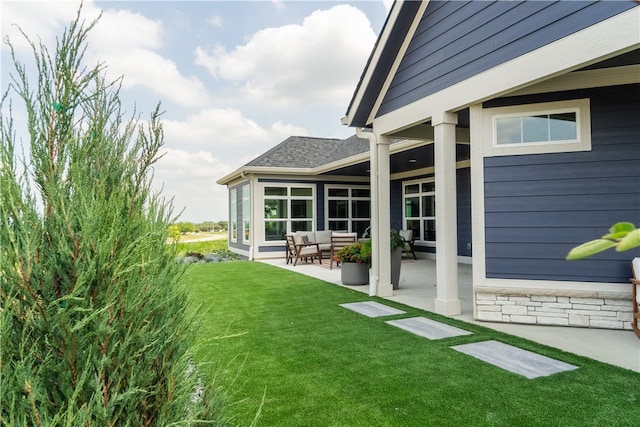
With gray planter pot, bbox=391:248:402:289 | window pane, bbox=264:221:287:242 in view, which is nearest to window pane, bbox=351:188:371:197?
window pane, bbox=264:221:287:242

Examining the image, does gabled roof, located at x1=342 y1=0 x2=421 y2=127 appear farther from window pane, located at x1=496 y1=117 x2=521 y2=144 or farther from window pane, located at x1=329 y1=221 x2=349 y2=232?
window pane, located at x1=329 y1=221 x2=349 y2=232

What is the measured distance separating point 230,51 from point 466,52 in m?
8.14

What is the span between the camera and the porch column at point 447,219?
513cm

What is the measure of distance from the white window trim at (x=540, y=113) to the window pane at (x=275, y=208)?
9.04m

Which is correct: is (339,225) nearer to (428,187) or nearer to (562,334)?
(428,187)

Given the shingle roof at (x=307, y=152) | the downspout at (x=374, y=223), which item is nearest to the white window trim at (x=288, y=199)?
the shingle roof at (x=307, y=152)

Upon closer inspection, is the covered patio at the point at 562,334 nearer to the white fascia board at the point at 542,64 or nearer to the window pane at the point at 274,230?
the white fascia board at the point at 542,64

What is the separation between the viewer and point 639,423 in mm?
2430

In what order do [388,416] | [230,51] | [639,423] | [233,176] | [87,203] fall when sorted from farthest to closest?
[233,176] < [230,51] < [388,416] < [639,423] < [87,203]

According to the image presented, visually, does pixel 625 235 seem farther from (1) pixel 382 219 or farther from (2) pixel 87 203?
(1) pixel 382 219

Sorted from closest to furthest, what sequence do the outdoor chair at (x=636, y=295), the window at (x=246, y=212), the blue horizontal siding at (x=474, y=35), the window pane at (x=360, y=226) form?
the blue horizontal siding at (x=474, y=35) → the outdoor chair at (x=636, y=295) → the window at (x=246, y=212) → the window pane at (x=360, y=226)

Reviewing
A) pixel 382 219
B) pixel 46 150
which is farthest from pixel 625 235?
pixel 382 219

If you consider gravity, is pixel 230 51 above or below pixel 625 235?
above

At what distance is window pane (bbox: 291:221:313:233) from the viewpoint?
13477 mm
